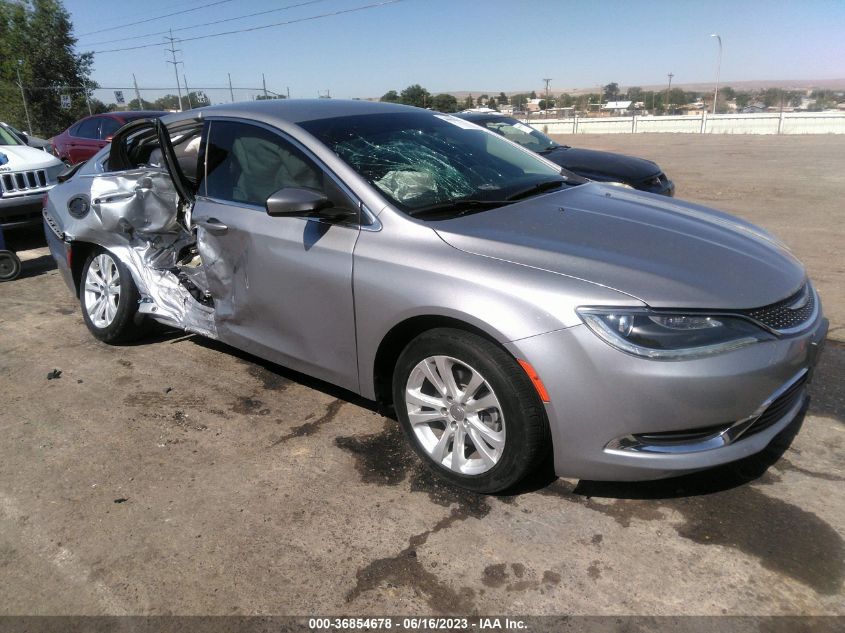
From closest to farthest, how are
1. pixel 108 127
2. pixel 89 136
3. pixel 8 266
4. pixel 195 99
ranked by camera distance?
pixel 8 266
pixel 108 127
pixel 89 136
pixel 195 99

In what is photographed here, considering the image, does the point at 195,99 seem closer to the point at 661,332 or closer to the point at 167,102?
the point at 167,102

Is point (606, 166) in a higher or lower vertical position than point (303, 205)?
lower

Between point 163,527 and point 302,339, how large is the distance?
44.8 inches

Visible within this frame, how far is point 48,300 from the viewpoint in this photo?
6.10 meters

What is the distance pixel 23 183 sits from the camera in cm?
765

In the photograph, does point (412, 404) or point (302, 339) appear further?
point (302, 339)

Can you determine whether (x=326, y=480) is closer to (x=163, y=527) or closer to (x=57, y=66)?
(x=163, y=527)

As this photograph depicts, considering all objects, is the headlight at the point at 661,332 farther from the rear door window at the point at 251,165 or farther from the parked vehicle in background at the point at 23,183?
the parked vehicle in background at the point at 23,183

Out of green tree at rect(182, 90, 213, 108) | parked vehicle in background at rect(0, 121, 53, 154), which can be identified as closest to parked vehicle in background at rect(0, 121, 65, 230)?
parked vehicle in background at rect(0, 121, 53, 154)

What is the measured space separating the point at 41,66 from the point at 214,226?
35.1m

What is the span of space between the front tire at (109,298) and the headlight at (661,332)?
348 cm

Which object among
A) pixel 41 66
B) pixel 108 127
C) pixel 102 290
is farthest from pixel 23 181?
pixel 41 66

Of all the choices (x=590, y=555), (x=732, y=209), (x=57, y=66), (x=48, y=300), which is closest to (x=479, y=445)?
(x=590, y=555)

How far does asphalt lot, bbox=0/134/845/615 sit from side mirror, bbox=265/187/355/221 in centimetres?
121
